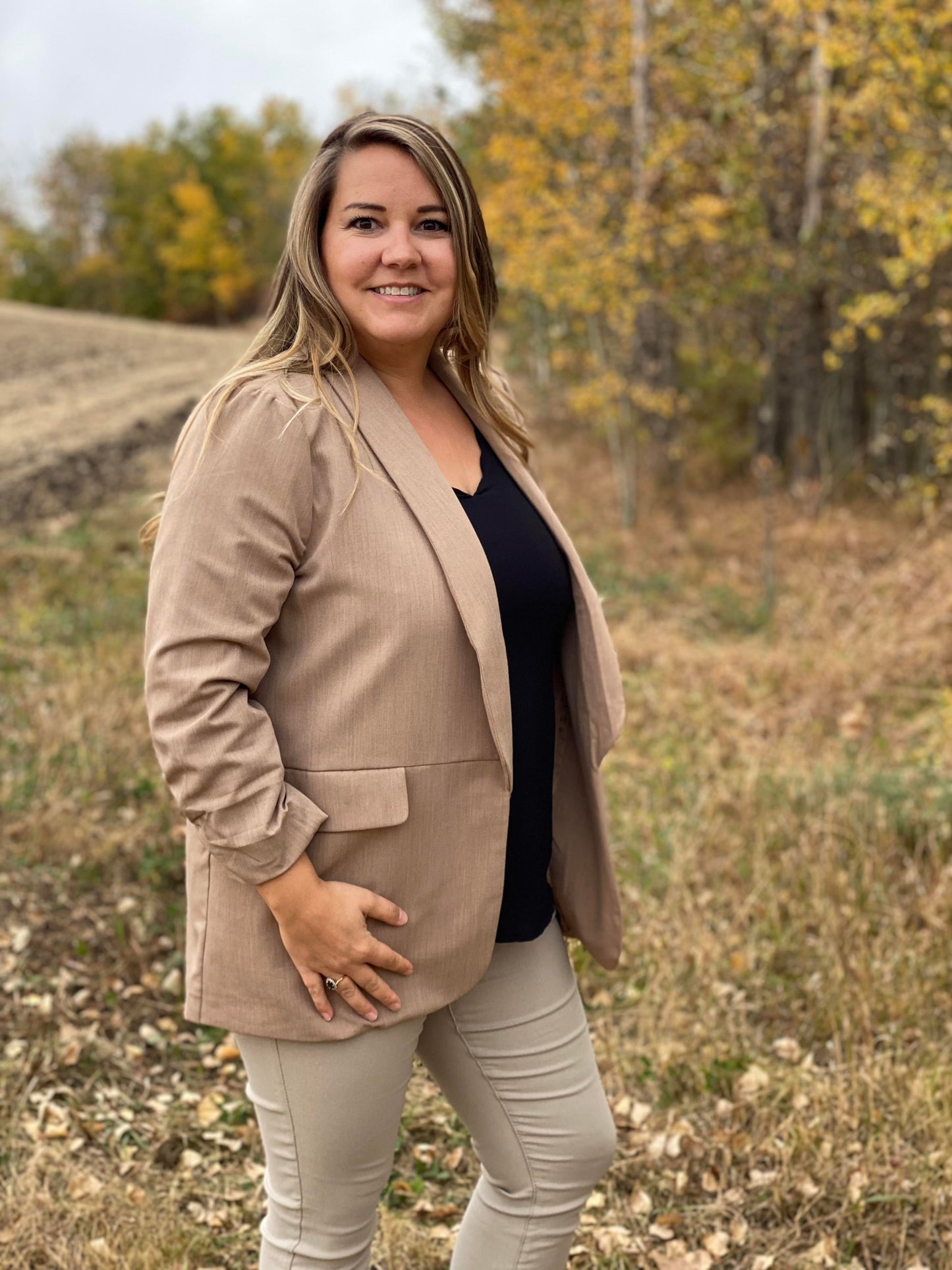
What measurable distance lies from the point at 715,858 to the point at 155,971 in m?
1.99

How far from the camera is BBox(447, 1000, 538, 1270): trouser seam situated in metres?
1.70

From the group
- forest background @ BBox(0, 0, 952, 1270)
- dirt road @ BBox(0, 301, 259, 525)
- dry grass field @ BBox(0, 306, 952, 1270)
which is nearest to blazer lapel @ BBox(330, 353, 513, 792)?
forest background @ BBox(0, 0, 952, 1270)

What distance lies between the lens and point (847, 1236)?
2.61 meters

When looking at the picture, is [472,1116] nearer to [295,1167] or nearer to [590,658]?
[295,1167]

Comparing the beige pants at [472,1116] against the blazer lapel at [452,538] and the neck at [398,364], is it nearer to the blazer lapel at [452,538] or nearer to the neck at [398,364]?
the blazer lapel at [452,538]

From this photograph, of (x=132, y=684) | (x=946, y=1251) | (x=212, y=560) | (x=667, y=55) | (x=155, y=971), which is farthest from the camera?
(x=667, y=55)

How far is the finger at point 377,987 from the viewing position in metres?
1.52

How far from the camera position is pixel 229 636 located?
1.41 metres

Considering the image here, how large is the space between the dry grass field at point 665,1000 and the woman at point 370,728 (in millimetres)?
1120

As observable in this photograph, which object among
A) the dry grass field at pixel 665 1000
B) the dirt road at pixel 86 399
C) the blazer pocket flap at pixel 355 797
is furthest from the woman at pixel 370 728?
the dirt road at pixel 86 399

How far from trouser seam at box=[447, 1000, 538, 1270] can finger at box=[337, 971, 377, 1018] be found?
187 mm

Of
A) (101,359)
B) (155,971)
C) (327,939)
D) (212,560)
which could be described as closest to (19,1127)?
(155,971)

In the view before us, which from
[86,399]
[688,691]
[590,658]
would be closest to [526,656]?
[590,658]

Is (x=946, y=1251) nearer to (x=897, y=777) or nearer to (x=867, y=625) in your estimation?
(x=897, y=777)
